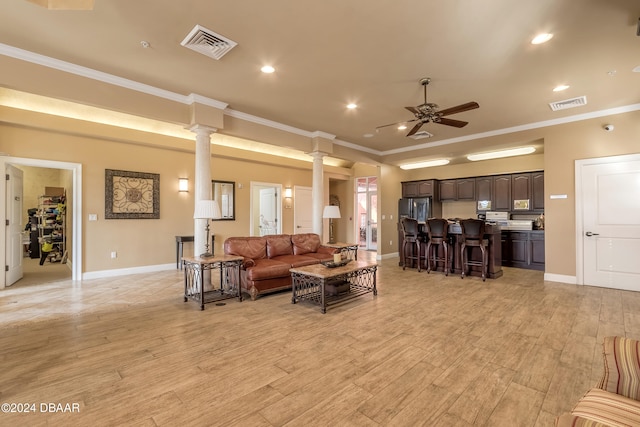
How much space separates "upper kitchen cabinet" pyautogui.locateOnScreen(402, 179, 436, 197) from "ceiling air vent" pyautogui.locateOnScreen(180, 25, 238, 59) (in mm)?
6897

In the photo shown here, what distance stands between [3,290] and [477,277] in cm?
833

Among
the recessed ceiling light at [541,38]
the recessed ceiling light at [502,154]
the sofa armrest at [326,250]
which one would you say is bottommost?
the sofa armrest at [326,250]

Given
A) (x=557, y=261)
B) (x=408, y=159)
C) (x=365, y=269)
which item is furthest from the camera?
(x=408, y=159)

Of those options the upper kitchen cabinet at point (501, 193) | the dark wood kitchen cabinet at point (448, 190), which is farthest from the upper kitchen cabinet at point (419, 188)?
the upper kitchen cabinet at point (501, 193)

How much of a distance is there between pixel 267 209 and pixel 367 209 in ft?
12.4

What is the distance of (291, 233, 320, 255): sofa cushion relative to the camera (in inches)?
216

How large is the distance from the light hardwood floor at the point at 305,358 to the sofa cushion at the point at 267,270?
13.9 inches

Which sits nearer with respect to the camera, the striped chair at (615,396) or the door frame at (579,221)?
the striped chair at (615,396)

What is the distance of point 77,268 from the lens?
17.7 ft

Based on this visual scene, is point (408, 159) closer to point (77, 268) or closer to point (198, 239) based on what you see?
point (198, 239)

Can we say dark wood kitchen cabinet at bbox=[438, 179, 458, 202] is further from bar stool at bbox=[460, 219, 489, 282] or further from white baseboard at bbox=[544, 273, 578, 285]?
white baseboard at bbox=[544, 273, 578, 285]

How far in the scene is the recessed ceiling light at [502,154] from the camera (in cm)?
662

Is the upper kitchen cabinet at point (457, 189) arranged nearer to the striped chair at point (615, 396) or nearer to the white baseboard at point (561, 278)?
the white baseboard at point (561, 278)

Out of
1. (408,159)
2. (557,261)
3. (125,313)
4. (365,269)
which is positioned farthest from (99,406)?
(408,159)
